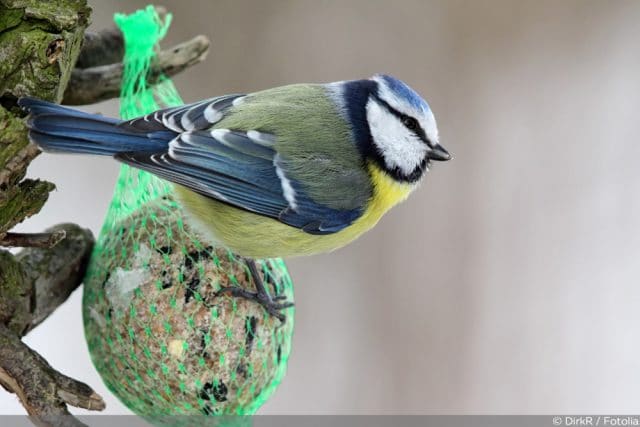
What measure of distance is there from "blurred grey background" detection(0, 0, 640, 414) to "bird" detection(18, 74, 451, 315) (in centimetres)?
147

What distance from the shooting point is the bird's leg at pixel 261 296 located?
169cm

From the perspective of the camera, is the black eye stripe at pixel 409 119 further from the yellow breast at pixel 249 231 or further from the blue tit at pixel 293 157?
the yellow breast at pixel 249 231

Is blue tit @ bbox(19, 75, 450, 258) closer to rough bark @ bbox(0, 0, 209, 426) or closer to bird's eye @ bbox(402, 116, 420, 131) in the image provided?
bird's eye @ bbox(402, 116, 420, 131)

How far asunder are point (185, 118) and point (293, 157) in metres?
0.24

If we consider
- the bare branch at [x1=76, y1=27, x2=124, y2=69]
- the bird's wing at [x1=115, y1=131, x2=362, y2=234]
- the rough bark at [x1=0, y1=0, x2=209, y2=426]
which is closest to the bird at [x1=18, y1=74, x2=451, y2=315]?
the bird's wing at [x1=115, y1=131, x2=362, y2=234]

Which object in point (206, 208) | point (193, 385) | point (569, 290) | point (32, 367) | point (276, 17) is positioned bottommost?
point (569, 290)

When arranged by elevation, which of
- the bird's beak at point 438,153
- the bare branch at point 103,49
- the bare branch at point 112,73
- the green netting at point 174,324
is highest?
the bare branch at point 103,49

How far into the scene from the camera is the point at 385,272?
10.8 feet

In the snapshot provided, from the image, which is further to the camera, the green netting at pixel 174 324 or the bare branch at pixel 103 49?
the bare branch at pixel 103 49

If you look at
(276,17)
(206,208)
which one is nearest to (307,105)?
(206,208)

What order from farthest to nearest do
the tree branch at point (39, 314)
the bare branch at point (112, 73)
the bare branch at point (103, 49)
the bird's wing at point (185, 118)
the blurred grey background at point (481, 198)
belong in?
the blurred grey background at point (481, 198) → the bare branch at point (103, 49) → the bare branch at point (112, 73) → the bird's wing at point (185, 118) → the tree branch at point (39, 314)

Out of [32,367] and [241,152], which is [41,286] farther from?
[241,152]

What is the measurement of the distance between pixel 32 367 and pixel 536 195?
7.27ft

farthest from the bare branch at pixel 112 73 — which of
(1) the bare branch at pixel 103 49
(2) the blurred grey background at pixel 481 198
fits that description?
(2) the blurred grey background at pixel 481 198
